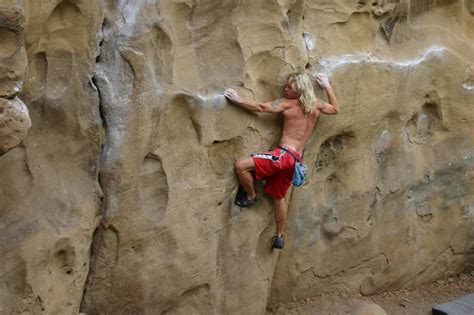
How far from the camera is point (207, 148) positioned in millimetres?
3824

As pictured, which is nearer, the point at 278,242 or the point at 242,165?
the point at 242,165

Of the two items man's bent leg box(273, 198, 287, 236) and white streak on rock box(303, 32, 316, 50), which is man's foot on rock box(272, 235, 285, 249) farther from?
white streak on rock box(303, 32, 316, 50)

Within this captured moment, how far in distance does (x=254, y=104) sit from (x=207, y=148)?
35 cm

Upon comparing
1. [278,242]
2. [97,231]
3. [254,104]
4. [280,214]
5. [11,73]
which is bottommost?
[278,242]

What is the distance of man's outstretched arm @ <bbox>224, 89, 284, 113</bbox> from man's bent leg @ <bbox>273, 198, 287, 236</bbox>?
0.55m

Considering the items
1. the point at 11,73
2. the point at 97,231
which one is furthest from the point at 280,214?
the point at 11,73

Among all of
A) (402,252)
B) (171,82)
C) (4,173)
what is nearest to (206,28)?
(171,82)

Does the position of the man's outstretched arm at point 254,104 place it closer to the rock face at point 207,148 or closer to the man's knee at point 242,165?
the rock face at point 207,148

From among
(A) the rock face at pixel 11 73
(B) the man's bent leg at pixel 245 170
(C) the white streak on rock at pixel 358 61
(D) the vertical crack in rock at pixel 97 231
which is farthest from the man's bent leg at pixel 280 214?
(A) the rock face at pixel 11 73

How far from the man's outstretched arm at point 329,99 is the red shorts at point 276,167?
12.2 inches

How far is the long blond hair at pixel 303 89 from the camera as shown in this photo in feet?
13.0

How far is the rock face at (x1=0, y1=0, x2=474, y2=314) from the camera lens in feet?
10.9

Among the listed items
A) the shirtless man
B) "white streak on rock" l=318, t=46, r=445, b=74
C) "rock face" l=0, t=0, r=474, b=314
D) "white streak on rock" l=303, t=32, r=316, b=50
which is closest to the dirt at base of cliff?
"rock face" l=0, t=0, r=474, b=314

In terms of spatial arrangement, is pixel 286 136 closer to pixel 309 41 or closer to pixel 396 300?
pixel 309 41
